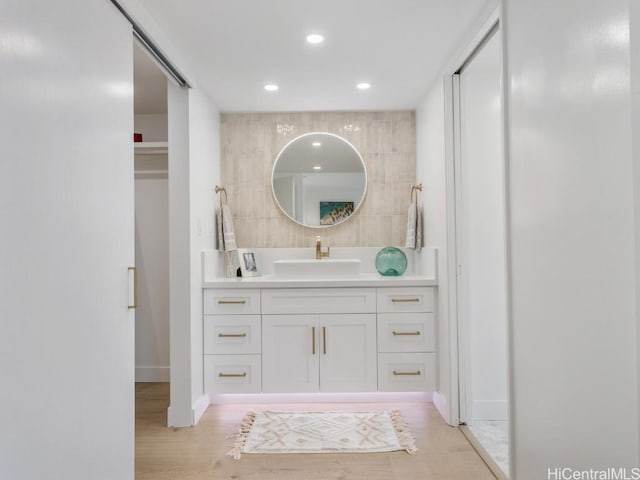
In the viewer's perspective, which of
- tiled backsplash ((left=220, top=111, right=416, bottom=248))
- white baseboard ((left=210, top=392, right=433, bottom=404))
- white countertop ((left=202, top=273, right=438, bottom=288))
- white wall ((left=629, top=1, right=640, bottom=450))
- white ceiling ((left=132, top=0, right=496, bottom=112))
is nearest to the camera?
white wall ((left=629, top=1, right=640, bottom=450))

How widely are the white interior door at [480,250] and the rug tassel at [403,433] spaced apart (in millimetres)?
401

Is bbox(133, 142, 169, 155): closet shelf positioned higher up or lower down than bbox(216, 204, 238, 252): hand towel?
higher up

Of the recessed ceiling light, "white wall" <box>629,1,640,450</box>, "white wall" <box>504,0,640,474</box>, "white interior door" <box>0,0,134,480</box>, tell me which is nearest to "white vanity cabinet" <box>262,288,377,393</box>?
"white interior door" <box>0,0,134,480</box>

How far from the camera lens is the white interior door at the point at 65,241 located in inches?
50.5

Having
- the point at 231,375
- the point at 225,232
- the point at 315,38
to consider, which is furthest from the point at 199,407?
the point at 315,38

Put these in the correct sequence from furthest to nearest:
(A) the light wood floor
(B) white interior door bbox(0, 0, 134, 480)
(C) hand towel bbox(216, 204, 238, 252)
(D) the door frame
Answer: (C) hand towel bbox(216, 204, 238, 252), (D) the door frame, (A) the light wood floor, (B) white interior door bbox(0, 0, 134, 480)

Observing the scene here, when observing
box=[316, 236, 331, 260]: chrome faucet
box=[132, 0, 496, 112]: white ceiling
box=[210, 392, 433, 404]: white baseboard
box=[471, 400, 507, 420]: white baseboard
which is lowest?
box=[210, 392, 433, 404]: white baseboard

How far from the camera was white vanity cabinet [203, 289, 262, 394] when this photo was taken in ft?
10.9

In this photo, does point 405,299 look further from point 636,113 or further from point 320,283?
point 636,113

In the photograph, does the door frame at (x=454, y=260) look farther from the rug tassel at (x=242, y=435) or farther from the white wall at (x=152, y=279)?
the white wall at (x=152, y=279)

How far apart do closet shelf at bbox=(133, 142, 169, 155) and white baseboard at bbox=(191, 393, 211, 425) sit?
1.99m

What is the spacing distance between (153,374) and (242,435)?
61.7 inches

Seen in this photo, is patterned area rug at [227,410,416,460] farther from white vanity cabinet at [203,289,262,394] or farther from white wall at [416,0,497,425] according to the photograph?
white wall at [416,0,497,425]

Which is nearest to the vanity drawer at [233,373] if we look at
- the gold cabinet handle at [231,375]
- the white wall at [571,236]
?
the gold cabinet handle at [231,375]
